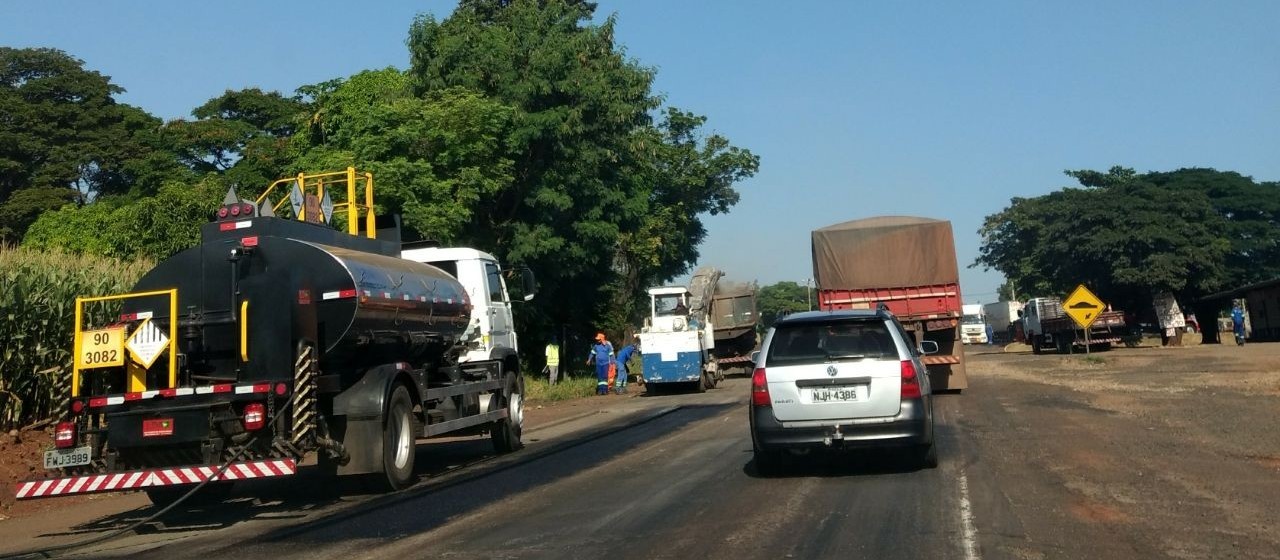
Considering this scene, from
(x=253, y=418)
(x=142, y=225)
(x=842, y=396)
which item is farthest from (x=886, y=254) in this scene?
(x=142, y=225)

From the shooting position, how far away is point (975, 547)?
23.7 feet

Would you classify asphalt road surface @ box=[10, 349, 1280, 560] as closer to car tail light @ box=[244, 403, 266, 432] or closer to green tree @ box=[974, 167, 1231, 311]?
car tail light @ box=[244, 403, 266, 432]

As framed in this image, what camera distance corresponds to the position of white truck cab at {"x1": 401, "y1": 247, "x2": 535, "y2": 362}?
15.6 meters

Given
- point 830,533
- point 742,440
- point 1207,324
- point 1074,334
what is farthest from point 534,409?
point 1207,324

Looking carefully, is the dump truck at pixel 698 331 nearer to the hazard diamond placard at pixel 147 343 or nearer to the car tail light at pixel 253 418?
the car tail light at pixel 253 418

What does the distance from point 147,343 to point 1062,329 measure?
46.1 m

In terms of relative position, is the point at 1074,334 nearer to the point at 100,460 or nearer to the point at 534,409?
the point at 534,409

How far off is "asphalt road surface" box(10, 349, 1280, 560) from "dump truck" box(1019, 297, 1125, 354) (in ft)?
107

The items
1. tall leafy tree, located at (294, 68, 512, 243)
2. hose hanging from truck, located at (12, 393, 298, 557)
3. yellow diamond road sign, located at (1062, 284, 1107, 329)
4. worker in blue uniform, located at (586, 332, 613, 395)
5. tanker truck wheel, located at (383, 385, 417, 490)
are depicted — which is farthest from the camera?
yellow diamond road sign, located at (1062, 284, 1107, 329)

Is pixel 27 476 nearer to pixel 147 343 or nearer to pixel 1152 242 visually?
pixel 147 343

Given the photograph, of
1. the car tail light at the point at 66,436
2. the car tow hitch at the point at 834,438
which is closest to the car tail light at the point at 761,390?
the car tow hitch at the point at 834,438

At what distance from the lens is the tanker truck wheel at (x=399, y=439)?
1128 cm

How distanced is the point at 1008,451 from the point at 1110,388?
1243cm

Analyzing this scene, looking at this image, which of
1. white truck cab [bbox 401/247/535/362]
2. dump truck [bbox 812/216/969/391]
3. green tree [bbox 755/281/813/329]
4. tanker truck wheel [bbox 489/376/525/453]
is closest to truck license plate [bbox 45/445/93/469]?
white truck cab [bbox 401/247/535/362]
